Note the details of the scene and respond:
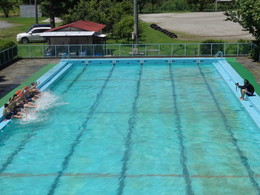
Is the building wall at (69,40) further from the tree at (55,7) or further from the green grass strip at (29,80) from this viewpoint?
the tree at (55,7)

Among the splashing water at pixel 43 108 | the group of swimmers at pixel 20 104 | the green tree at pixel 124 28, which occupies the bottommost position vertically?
the splashing water at pixel 43 108

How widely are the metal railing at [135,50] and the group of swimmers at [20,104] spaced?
1001cm

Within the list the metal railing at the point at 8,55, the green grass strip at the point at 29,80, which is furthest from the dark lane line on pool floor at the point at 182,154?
the metal railing at the point at 8,55

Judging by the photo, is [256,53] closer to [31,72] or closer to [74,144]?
[31,72]

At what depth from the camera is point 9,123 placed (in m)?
15.5

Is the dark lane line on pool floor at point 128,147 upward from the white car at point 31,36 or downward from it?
downward

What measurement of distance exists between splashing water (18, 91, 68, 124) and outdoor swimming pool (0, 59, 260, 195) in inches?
1.7

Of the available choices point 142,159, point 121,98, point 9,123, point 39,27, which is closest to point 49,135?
point 9,123

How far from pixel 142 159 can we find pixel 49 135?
161 inches

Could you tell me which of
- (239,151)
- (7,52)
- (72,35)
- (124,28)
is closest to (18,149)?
(239,151)

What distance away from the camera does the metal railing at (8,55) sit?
2597cm

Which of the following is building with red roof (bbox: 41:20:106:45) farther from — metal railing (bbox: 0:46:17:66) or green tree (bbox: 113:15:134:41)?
green tree (bbox: 113:15:134:41)

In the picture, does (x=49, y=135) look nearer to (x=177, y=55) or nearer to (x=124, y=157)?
(x=124, y=157)

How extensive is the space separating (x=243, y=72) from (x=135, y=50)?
28.1 feet
